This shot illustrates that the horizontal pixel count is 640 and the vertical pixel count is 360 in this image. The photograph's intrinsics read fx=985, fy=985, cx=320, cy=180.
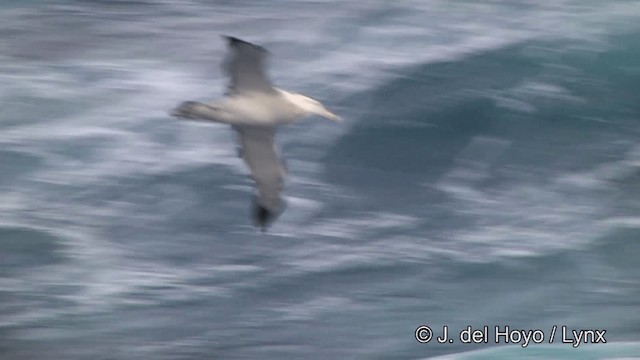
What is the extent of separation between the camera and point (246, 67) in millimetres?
4684

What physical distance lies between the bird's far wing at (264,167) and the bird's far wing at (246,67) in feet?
1.08

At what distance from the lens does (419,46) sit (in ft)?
25.6

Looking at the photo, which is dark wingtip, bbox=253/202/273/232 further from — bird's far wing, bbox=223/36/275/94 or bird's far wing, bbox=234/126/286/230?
bird's far wing, bbox=223/36/275/94

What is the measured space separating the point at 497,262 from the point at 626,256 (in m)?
0.83

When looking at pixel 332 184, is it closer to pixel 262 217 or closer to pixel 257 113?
pixel 262 217

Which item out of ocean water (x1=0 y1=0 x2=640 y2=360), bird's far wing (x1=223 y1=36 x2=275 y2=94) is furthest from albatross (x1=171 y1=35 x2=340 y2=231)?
ocean water (x1=0 y1=0 x2=640 y2=360)

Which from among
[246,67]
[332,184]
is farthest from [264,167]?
[332,184]

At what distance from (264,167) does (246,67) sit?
68 centimetres

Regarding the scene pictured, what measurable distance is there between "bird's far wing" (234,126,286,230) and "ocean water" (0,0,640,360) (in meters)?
1.17

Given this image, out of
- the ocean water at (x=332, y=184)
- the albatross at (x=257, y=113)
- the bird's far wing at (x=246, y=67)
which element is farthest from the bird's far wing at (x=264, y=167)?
the ocean water at (x=332, y=184)

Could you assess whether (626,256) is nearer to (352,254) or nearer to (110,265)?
(352,254)

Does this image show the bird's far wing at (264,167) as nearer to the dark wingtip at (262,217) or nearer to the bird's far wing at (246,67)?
the dark wingtip at (262,217)

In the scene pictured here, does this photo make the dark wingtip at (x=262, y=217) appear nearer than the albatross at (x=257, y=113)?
No

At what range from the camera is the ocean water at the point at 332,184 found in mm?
6051
